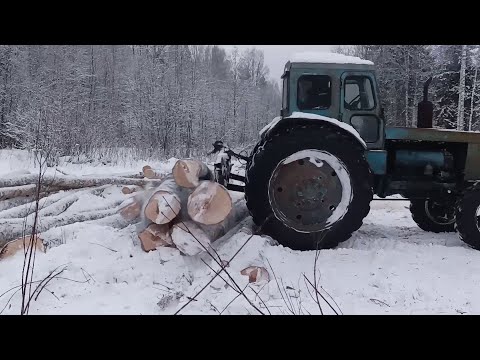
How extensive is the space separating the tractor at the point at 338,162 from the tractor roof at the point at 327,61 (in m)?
0.01

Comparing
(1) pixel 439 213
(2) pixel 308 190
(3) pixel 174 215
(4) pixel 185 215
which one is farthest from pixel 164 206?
(1) pixel 439 213

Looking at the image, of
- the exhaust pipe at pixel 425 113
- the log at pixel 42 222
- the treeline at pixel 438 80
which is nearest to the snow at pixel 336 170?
the exhaust pipe at pixel 425 113

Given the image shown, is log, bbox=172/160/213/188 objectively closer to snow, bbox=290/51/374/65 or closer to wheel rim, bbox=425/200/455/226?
snow, bbox=290/51/374/65

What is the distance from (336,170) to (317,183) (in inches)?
9.4

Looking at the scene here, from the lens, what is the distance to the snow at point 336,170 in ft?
14.2

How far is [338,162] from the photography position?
4.33 meters

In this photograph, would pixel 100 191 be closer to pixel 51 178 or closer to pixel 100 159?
pixel 51 178

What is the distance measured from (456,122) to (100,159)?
58.0ft

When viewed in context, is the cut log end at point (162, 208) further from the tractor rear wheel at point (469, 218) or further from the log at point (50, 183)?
the tractor rear wheel at point (469, 218)

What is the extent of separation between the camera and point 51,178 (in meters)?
6.96

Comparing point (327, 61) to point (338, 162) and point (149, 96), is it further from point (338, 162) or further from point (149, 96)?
point (149, 96)

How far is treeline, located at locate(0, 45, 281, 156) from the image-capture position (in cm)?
1866
